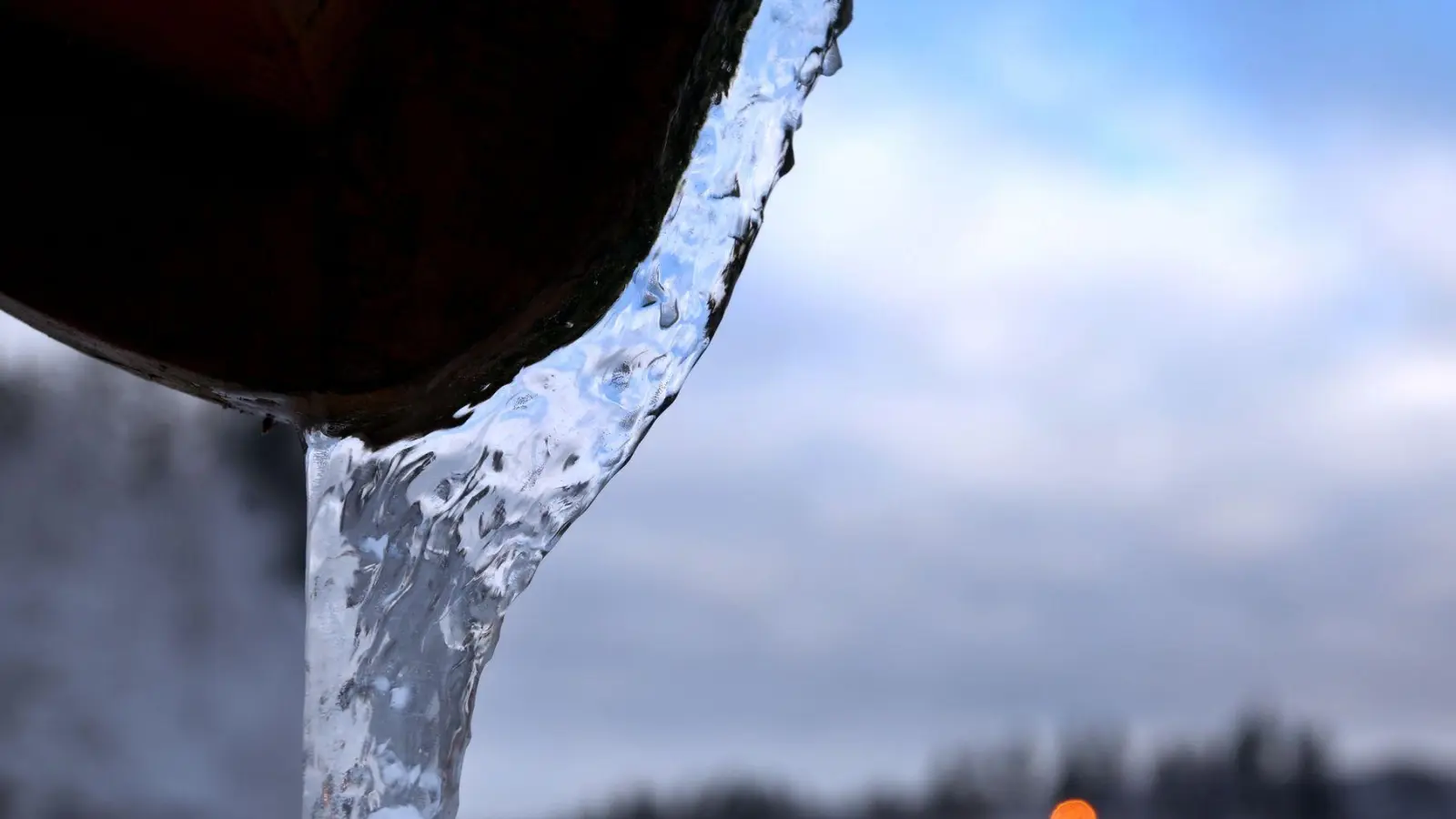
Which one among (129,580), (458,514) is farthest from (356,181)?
(129,580)

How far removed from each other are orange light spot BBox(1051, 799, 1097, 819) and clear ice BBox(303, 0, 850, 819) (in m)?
16.3

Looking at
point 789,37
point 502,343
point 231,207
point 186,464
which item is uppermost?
point 186,464

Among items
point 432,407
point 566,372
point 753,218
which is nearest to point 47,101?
point 432,407

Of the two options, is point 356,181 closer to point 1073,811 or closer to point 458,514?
point 458,514

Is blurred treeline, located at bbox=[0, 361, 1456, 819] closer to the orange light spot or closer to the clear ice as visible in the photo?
the orange light spot

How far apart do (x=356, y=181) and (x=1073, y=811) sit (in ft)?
56.6

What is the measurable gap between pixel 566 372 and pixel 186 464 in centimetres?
1547

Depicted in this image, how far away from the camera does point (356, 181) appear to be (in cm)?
127

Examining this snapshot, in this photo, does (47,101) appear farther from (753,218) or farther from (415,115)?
(753,218)

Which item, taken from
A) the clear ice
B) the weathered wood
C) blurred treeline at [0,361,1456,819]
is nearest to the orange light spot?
blurred treeline at [0,361,1456,819]

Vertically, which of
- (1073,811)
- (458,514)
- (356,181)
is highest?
(1073,811)

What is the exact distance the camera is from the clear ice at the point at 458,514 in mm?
1467

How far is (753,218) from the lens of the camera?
4.83 feet

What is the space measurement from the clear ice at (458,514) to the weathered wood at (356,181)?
0.45 feet
